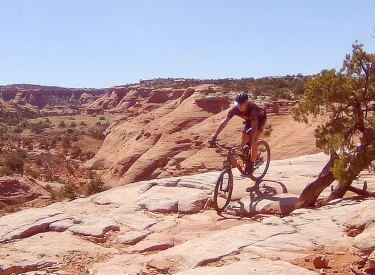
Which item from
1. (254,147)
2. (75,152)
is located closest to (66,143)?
(75,152)

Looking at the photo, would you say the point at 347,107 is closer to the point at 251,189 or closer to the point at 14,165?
the point at 251,189

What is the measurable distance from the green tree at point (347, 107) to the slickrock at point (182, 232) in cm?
66

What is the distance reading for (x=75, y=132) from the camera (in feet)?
190

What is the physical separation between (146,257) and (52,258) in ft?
4.04

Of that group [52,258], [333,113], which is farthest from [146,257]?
[333,113]

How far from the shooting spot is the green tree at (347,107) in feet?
22.6

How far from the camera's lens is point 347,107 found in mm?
7484

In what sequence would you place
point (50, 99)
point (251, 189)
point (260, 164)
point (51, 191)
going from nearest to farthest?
point (251, 189) → point (260, 164) → point (51, 191) → point (50, 99)

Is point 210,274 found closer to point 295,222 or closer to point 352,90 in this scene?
point 295,222

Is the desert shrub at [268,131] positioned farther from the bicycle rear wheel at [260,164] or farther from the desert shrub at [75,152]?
the desert shrub at [75,152]

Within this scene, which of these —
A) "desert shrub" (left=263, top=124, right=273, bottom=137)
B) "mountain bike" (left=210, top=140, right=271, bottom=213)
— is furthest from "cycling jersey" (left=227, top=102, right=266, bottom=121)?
"desert shrub" (left=263, top=124, right=273, bottom=137)

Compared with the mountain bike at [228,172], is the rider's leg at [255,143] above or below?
above

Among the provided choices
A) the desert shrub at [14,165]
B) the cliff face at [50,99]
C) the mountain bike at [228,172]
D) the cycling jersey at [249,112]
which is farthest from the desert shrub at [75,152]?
Answer: the cliff face at [50,99]

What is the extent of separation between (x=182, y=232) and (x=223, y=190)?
4.58 ft
